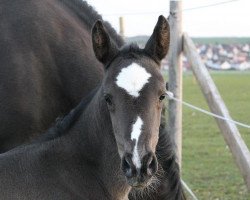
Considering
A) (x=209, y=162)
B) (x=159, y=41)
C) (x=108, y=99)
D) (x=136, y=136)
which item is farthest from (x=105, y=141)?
(x=209, y=162)

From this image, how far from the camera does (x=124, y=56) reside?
4504 mm

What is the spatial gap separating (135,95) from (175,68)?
233 cm

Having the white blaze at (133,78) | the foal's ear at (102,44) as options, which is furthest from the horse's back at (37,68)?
the white blaze at (133,78)

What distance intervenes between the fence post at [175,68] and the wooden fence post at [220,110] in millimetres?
103

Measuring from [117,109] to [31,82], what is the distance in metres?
1.59

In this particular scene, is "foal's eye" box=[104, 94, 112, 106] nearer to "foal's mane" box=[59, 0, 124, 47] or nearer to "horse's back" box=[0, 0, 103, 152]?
"horse's back" box=[0, 0, 103, 152]

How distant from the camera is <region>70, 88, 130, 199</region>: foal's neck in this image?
468 cm

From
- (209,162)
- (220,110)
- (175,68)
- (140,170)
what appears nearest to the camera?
(140,170)

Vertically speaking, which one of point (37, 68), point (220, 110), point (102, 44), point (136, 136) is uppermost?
point (102, 44)

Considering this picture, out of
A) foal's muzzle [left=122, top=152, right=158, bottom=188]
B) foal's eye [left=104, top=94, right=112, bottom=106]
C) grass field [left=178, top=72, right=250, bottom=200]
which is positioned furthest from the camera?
grass field [left=178, top=72, right=250, bottom=200]

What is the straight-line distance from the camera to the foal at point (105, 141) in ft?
13.8

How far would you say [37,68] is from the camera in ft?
18.9

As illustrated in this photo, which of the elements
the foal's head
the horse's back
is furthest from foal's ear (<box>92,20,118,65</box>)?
the horse's back

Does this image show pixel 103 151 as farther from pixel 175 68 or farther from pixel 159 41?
pixel 175 68
